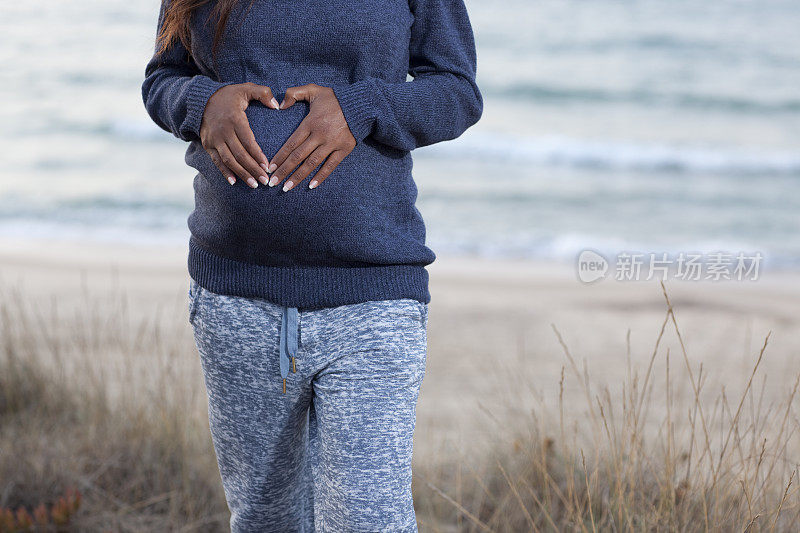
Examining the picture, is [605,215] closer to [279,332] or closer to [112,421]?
[112,421]

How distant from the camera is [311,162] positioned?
1.54 m

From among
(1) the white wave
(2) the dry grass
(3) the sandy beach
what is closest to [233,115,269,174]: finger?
(2) the dry grass

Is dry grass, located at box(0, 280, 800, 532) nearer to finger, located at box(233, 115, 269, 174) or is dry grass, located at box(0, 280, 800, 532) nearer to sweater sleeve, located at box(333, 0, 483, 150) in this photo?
sweater sleeve, located at box(333, 0, 483, 150)

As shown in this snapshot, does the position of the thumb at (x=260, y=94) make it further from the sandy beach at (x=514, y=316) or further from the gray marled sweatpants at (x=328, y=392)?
the sandy beach at (x=514, y=316)

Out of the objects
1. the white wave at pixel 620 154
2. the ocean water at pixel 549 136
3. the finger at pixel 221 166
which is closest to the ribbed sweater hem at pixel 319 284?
the finger at pixel 221 166

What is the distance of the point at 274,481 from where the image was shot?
1751 millimetres

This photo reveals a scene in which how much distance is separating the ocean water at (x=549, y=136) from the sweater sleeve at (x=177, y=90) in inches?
153

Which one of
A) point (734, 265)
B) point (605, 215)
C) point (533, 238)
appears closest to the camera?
point (734, 265)

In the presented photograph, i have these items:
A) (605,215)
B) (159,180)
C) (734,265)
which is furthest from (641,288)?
(159,180)

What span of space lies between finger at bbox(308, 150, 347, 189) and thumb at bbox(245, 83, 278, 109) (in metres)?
0.15

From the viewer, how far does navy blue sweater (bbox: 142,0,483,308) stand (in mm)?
1572

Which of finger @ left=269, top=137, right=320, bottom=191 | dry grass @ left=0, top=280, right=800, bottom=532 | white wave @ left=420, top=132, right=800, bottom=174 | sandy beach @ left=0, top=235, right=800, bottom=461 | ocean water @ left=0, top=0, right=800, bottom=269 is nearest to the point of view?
finger @ left=269, top=137, right=320, bottom=191

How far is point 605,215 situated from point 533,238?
1169 millimetres

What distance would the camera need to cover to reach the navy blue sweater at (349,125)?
157cm
